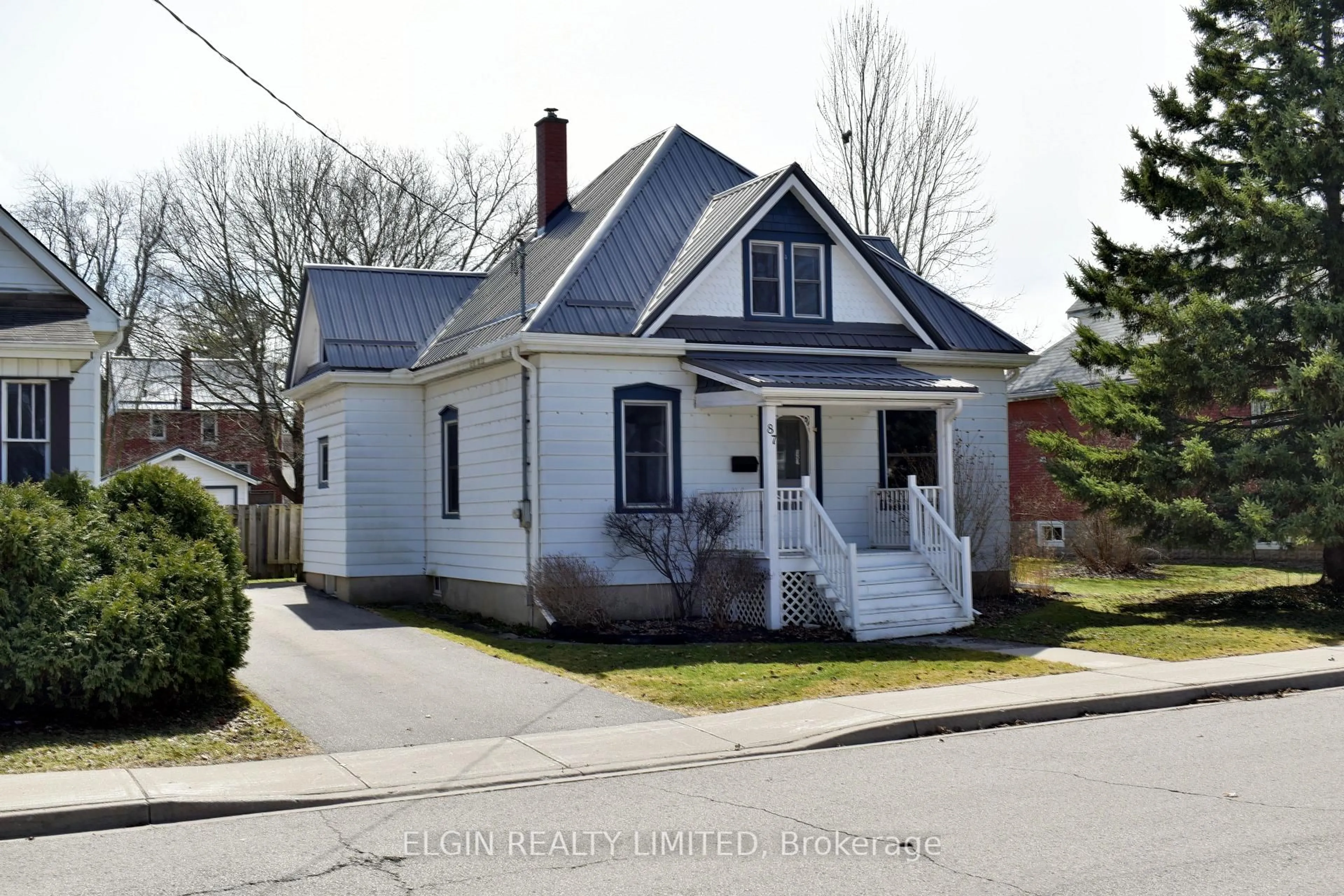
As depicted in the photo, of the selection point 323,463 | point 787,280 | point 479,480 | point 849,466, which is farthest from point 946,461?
point 323,463

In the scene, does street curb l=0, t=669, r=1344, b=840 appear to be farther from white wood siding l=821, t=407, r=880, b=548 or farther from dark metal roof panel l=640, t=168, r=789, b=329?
dark metal roof panel l=640, t=168, r=789, b=329

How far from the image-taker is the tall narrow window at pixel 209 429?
48312mm

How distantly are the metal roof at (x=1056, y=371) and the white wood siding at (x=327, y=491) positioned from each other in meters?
16.9

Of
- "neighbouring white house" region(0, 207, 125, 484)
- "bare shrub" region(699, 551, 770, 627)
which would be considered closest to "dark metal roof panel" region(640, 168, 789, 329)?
"bare shrub" region(699, 551, 770, 627)

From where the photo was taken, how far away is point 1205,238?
20625 mm

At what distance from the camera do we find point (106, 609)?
1075cm

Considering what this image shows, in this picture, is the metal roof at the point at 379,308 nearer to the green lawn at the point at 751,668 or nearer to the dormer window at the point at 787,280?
the dormer window at the point at 787,280

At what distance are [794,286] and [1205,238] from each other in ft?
22.4

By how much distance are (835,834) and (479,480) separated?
43.2 feet

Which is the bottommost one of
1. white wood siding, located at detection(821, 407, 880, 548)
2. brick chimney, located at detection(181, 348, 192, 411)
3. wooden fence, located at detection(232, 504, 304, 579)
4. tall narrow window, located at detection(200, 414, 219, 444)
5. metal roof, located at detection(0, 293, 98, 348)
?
wooden fence, located at detection(232, 504, 304, 579)

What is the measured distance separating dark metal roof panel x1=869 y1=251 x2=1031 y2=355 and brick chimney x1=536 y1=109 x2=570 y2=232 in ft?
19.8

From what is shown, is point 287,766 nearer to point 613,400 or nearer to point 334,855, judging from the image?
point 334,855

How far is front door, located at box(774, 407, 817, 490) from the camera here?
19.6 metres

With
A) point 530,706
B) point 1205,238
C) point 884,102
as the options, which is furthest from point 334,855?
point 884,102
